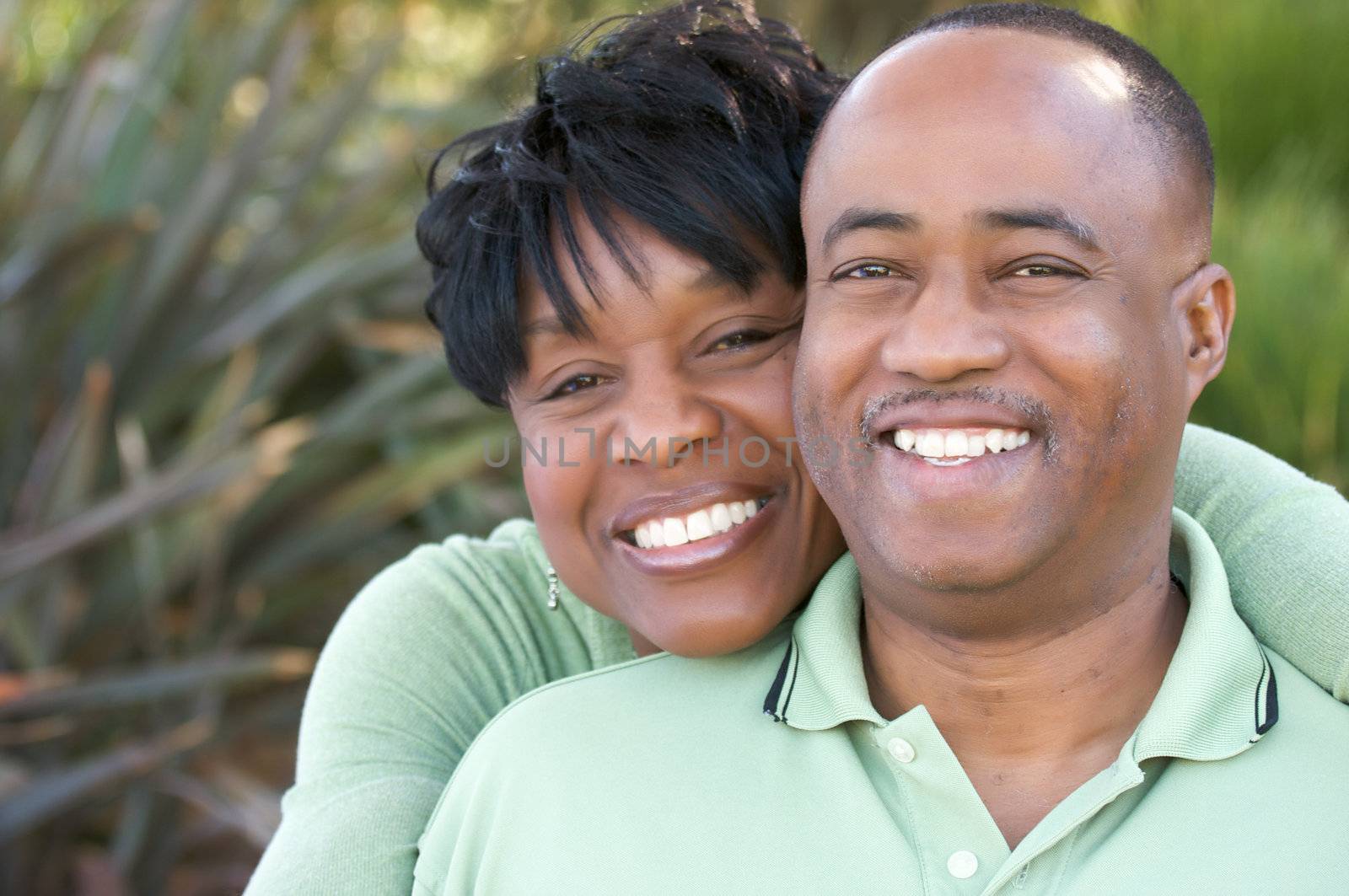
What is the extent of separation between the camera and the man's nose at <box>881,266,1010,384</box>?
5.69 ft

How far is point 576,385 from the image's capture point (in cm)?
231

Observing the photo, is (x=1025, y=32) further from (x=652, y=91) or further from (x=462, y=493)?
(x=462, y=493)

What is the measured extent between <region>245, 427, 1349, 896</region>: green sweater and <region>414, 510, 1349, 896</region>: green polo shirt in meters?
0.08

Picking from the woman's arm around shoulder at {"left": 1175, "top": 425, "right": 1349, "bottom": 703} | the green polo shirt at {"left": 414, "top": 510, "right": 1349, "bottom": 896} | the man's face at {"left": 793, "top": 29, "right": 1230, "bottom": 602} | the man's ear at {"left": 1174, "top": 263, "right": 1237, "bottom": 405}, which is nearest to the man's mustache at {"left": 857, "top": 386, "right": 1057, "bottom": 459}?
the man's face at {"left": 793, "top": 29, "right": 1230, "bottom": 602}

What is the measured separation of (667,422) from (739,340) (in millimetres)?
191

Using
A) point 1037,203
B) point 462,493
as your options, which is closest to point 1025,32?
point 1037,203

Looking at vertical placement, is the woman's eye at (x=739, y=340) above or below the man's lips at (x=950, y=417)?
below

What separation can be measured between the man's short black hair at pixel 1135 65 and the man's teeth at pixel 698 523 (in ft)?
2.34

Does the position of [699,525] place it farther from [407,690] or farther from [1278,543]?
[1278,543]

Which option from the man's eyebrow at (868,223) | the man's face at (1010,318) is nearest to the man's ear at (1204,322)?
the man's face at (1010,318)

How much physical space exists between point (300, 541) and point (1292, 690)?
10.7 feet

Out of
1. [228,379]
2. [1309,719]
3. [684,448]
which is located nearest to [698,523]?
[684,448]

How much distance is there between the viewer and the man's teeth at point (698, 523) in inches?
86.8

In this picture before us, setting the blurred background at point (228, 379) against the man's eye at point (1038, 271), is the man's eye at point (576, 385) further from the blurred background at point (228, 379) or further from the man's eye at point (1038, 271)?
the blurred background at point (228, 379)
